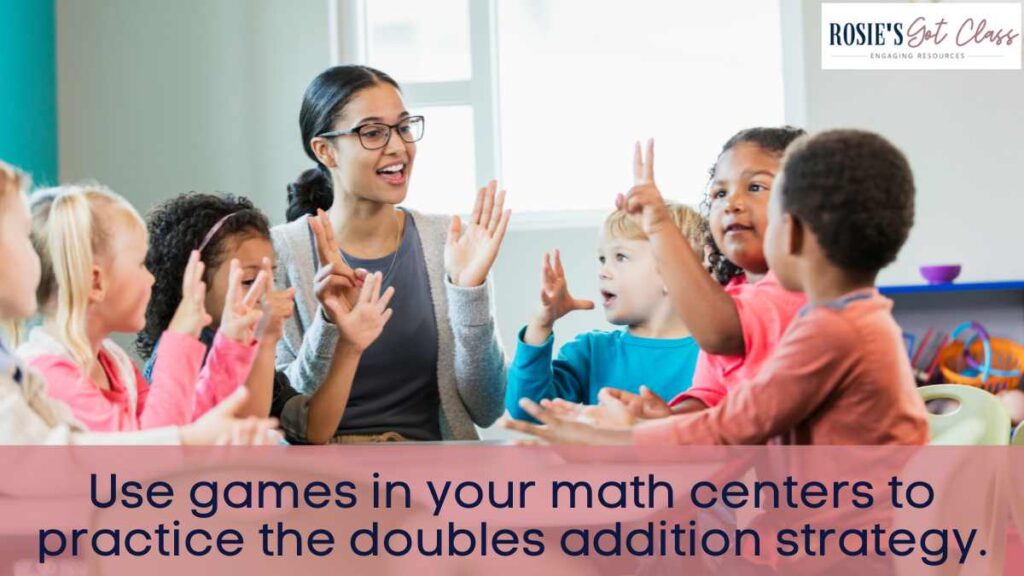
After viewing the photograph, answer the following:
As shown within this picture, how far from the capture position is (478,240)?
144cm

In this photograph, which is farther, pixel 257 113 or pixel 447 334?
pixel 257 113

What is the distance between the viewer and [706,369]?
1.12m

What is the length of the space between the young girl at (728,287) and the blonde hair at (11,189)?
540 millimetres

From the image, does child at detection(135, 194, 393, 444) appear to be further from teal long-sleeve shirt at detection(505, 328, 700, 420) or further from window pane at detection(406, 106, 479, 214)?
window pane at detection(406, 106, 479, 214)

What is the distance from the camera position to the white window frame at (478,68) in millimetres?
4223

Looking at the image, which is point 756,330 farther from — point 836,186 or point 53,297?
point 53,297

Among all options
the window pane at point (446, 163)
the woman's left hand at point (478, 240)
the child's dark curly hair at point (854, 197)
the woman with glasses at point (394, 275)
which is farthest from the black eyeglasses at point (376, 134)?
the window pane at point (446, 163)

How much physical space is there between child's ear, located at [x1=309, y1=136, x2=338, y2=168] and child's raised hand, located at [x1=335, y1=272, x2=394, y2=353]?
0.29 m

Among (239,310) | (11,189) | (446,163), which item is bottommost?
(239,310)

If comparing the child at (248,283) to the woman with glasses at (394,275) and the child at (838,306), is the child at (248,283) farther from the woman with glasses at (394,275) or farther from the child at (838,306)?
the child at (838,306)

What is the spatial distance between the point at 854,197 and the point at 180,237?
85cm

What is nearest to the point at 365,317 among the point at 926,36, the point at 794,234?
the point at 794,234

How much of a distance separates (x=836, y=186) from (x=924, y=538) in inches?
13.5

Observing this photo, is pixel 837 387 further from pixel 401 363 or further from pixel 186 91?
pixel 186 91
